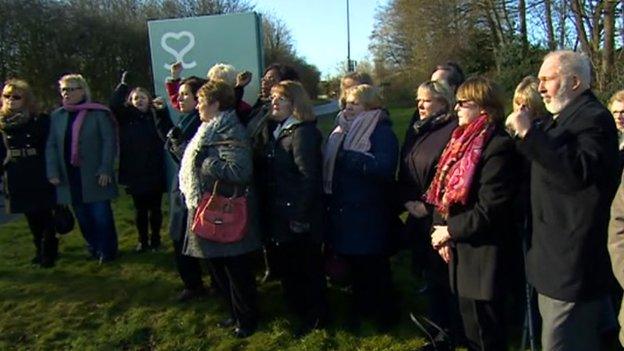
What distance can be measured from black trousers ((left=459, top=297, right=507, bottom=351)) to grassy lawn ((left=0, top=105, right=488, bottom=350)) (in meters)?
0.75

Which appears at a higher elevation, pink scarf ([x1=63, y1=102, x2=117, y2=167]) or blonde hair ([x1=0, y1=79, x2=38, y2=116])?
blonde hair ([x1=0, y1=79, x2=38, y2=116])

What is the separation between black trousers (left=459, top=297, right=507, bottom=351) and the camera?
340 cm

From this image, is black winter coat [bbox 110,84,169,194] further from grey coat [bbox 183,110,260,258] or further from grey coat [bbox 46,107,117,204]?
grey coat [bbox 183,110,260,258]

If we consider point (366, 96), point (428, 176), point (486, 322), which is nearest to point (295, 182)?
point (366, 96)

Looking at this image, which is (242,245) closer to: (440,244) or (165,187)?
(440,244)

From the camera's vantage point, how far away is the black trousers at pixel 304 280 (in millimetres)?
4289

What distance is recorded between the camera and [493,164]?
316cm

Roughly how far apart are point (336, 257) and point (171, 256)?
2010mm

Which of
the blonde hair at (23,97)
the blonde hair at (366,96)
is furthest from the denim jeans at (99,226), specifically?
the blonde hair at (366,96)

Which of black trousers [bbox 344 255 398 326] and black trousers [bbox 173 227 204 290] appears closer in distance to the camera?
black trousers [bbox 344 255 398 326]

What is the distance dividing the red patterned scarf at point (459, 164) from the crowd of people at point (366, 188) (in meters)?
0.01

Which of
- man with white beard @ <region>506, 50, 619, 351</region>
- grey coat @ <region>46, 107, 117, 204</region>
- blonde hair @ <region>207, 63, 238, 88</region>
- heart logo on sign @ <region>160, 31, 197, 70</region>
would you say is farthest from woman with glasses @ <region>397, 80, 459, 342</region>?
grey coat @ <region>46, 107, 117, 204</region>

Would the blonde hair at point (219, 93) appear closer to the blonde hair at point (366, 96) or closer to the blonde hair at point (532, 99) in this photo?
the blonde hair at point (366, 96)

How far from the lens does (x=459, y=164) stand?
10.8 feet
